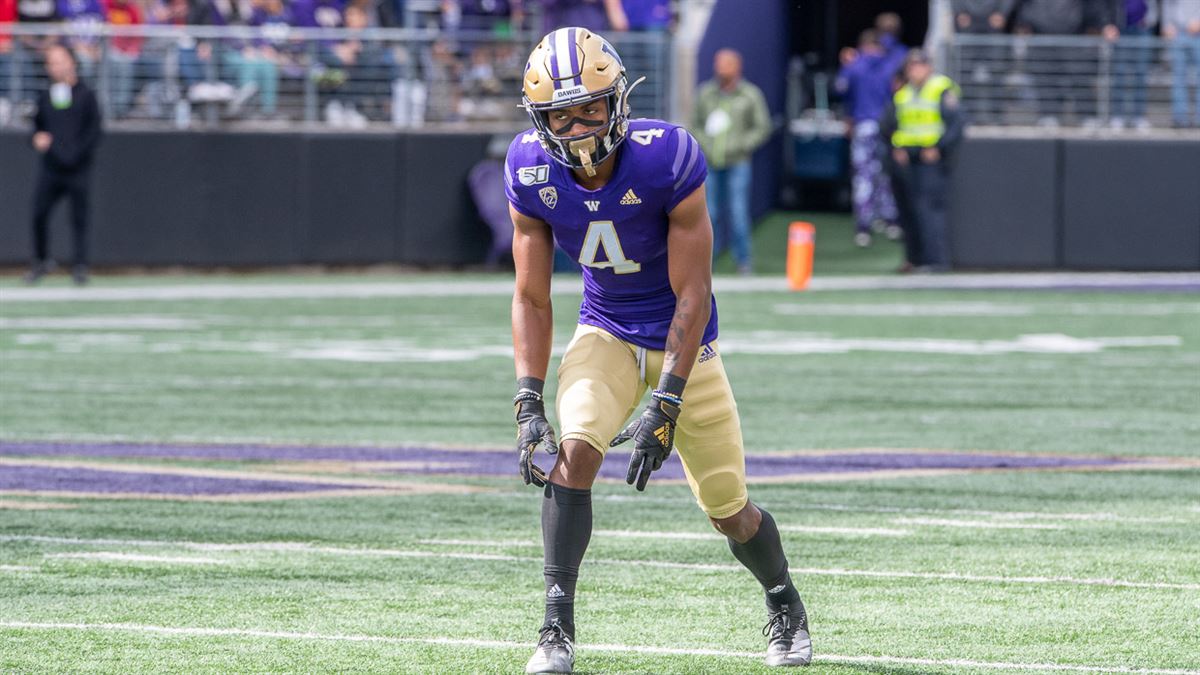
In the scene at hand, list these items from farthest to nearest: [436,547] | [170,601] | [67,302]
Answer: [67,302], [436,547], [170,601]

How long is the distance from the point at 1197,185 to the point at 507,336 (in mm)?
9576

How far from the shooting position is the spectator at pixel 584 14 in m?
22.2

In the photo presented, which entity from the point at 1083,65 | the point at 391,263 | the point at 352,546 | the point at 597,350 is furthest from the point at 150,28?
the point at 597,350

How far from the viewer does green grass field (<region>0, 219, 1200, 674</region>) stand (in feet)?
19.5

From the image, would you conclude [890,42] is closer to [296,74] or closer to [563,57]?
[296,74]

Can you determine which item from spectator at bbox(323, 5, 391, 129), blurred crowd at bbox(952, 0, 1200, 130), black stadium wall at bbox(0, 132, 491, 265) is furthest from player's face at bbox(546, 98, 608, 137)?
blurred crowd at bbox(952, 0, 1200, 130)

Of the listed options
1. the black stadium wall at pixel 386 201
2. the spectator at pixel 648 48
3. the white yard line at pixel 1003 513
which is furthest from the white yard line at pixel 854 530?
the black stadium wall at pixel 386 201

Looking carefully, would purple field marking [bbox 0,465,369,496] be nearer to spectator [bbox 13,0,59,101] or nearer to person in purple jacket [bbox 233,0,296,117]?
person in purple jacket [bbox 233,0,296,117]

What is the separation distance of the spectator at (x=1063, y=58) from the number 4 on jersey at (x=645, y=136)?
58.3 feet

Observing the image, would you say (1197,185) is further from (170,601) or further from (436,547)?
(170,601)

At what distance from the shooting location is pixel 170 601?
6.57 meters

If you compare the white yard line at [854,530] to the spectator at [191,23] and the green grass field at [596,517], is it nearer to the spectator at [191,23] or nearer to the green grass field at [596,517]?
the green grass field at [596,517]

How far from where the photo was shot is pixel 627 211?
5.49 m

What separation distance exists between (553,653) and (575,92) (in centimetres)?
149
